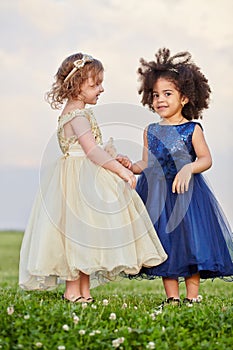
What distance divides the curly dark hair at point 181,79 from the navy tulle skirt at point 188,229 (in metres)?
0.68

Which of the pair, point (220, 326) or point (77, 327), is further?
point (220, 326)

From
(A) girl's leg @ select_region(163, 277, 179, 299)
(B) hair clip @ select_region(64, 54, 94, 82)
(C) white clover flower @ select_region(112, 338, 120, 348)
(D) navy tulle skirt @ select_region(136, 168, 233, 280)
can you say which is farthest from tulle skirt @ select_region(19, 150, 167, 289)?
(C) white clover flower @ select_region(112, 338, 120, 348)

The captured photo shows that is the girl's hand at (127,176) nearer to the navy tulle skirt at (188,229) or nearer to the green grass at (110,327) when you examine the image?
the navy tulle skirt at (188,229)

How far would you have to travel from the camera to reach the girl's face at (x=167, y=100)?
641 cm

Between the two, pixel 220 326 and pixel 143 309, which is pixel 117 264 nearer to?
pixel 143 309

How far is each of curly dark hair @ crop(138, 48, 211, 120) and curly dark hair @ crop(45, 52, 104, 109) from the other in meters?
0.56

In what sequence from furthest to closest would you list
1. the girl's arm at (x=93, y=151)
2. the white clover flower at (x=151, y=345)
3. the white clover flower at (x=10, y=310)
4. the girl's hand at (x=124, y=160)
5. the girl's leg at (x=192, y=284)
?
the girl's leg at (x=192, y=284), the girl's hand at (x=124, y=160), the girl's arm at (x=93, y=151), the white clover flower at (x=10, y=310), the white clover flower at (x=151, y=345)

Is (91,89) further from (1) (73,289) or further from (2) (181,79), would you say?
(1) (73,289)

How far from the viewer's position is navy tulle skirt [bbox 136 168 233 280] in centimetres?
612

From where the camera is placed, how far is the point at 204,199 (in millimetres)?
6359

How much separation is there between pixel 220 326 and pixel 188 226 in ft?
4.65

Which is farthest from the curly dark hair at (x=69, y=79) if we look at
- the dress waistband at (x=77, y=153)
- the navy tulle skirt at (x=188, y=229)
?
the navy tulle skirt at (x=188, y=229)

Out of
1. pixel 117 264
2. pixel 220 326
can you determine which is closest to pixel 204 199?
pixel 117 264

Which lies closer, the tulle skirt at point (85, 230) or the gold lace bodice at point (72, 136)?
the tulle skirt at point (85, 230)
